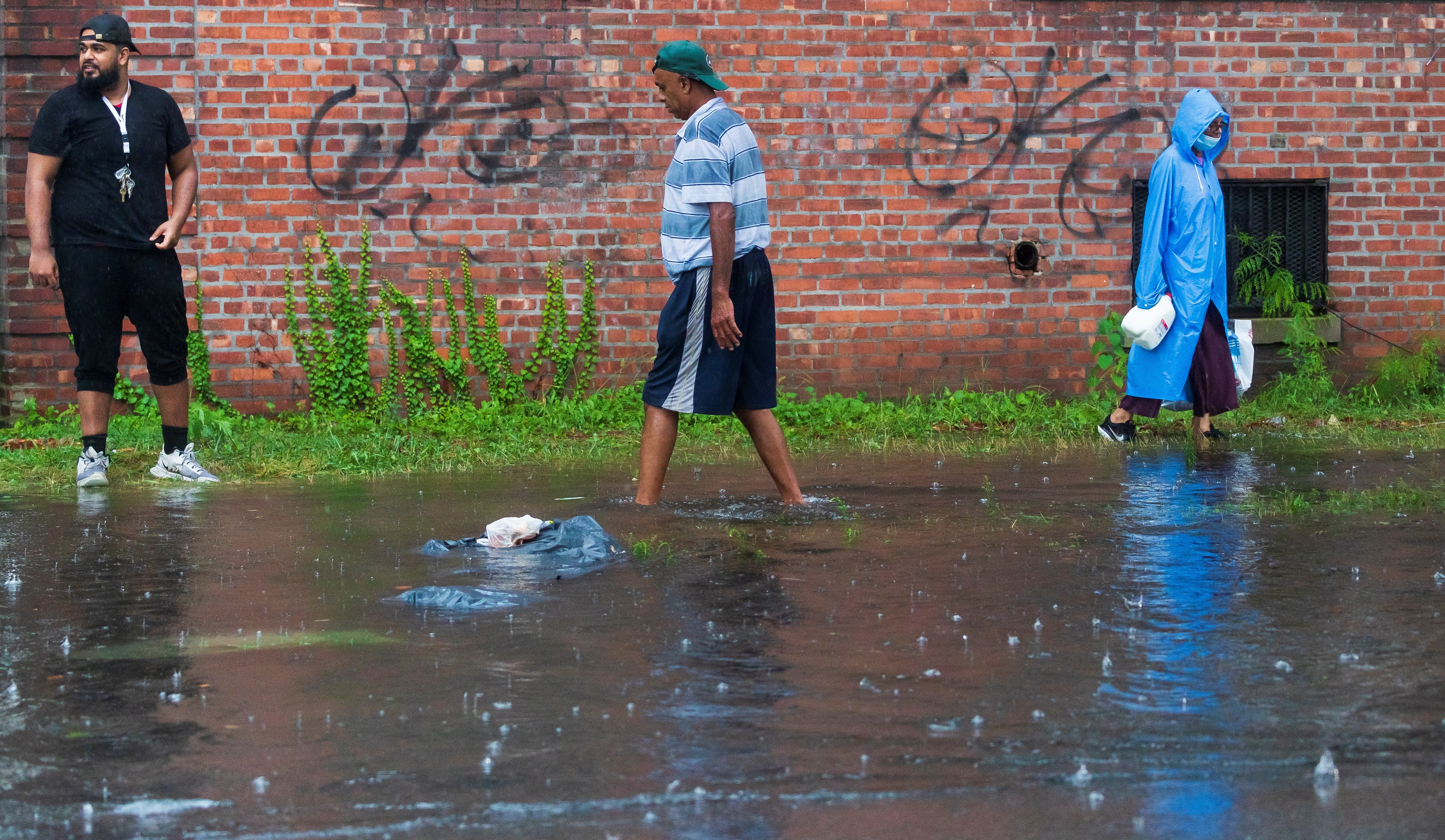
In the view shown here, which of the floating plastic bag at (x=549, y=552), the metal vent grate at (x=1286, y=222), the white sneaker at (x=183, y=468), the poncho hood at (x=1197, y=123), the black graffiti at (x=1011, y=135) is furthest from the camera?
the metal vent grate at (x=1286, y=222)

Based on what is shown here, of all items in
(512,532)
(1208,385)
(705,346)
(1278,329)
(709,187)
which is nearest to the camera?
(512,532)

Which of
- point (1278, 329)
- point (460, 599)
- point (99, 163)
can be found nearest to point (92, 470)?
point (99, 163)

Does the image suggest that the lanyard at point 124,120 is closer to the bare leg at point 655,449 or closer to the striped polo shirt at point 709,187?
the striped polo shirt at point 709,187

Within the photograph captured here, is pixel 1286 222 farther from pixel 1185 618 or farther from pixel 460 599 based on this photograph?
pixel 460 599

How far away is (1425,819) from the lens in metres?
2.61

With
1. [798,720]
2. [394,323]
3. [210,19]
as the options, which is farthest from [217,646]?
[210,19]

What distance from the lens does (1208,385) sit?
25.8 feet

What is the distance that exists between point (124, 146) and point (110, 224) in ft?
1.16

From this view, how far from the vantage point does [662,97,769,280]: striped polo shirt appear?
5.68 metres

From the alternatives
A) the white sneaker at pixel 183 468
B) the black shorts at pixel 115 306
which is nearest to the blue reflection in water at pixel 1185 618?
the white sneaker at pixel 183 468

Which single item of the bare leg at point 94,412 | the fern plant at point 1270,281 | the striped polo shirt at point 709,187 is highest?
the striped polo shirt at point 709,187

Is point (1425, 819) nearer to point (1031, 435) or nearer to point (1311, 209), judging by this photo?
point (1031, 435)

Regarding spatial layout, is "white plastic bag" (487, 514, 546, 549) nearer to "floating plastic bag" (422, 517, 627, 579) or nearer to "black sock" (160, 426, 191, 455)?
"floating plastic bag" (422, 517, 627, 579)

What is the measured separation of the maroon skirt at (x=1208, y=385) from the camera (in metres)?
7.87
